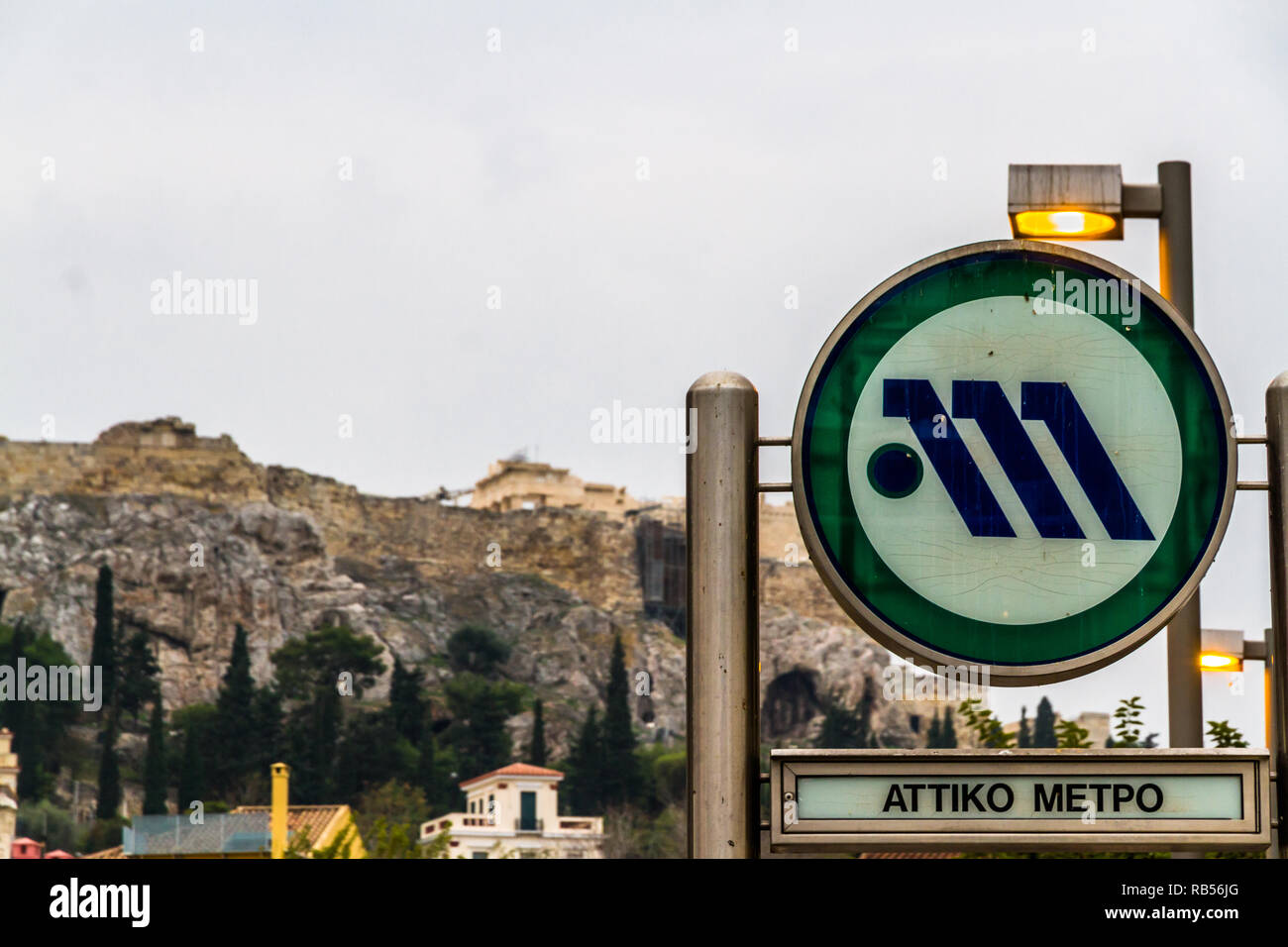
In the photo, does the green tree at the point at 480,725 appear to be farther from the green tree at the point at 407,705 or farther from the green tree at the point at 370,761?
the green tree at the point at 370,761

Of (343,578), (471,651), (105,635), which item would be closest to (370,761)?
(471,651)

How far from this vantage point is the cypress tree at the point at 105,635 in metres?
123

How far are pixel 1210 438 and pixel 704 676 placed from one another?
4.72 ft

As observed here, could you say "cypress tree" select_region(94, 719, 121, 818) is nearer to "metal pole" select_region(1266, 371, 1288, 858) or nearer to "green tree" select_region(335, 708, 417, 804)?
"green tree" select_region(335, 708, 417, 804)

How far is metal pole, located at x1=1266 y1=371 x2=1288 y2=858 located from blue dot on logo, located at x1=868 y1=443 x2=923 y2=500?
907mm

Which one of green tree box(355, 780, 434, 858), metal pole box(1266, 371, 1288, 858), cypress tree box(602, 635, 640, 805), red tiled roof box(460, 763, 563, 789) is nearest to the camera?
metal pole box(1266, 371, 1288, 858)

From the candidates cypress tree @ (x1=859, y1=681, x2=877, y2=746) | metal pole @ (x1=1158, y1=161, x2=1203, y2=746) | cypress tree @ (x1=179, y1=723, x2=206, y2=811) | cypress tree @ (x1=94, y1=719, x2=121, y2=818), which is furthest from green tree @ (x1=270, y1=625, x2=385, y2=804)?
metal pole @ (x1=1158, y1=161, x2=1203, y2=746)

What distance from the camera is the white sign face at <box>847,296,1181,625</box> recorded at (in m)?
4.64

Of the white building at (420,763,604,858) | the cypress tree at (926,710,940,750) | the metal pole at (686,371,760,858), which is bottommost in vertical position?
the white building at (420,763,604,858)

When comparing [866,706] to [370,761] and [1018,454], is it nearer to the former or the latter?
[370,761]

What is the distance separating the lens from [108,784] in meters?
114

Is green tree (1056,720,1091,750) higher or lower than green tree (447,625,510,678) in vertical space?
lower

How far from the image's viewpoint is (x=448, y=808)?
122562 mm
